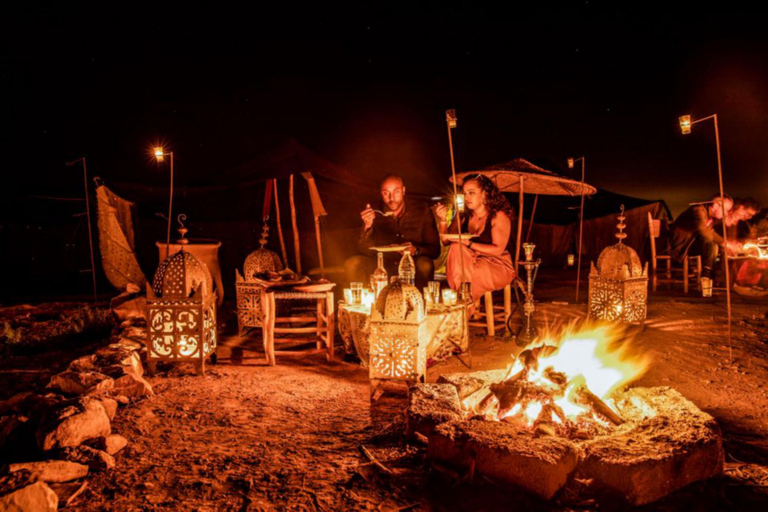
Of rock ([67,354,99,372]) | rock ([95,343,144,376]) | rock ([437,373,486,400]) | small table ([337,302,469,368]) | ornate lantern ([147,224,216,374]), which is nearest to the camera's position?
rock ([437,373,486,400])

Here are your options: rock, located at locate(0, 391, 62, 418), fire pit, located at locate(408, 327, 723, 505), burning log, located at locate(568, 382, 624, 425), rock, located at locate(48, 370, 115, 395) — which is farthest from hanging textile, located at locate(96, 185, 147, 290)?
burning log, located at locate(568, 382, 624, 425)

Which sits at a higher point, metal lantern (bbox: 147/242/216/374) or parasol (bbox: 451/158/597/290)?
parasol (bbox: 451/158/597/290)

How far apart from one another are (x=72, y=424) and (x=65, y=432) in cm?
5

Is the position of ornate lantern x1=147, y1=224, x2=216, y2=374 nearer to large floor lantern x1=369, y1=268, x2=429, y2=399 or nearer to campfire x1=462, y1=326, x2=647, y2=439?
large floor lantern x1=369, y1=268, x2=429, y2=399

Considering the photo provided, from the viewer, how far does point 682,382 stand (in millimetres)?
3893

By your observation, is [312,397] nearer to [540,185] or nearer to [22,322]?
[540,185]

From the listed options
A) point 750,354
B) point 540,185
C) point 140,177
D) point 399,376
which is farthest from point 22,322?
point 750,354


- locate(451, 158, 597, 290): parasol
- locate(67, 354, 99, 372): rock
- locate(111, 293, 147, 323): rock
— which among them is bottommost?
locate(67, 354, 99, 372): rock

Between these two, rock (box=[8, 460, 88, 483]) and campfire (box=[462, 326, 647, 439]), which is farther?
campfire (box=[462, 326, 647, 439])

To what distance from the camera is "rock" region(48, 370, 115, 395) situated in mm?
3197

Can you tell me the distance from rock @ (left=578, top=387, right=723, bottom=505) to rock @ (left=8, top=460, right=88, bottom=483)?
2.54 metres

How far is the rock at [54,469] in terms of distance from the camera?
2074mm

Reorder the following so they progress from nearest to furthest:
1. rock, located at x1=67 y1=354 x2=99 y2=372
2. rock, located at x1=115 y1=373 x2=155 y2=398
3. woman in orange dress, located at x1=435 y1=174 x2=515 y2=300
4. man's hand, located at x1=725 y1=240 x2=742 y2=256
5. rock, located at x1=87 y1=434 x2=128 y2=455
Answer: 1. rock, located at x1=87 y1=434 x2=128 y2=455
2. rock, located at x1=115 y1=373 x2=155 y2=398
3. rock, located at x1=67 y1=354 x2=99 y2=372
4. woman in orange dress, located at x1=435 y1=174 x2=515 y2=300
5. man's hand, located at x1=725 y1=240 x2=742 y2=256

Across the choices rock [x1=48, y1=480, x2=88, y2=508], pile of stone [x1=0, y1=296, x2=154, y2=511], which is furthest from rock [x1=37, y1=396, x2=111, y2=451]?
rock [x1=48, y1=480, x2=88, y2=508]
